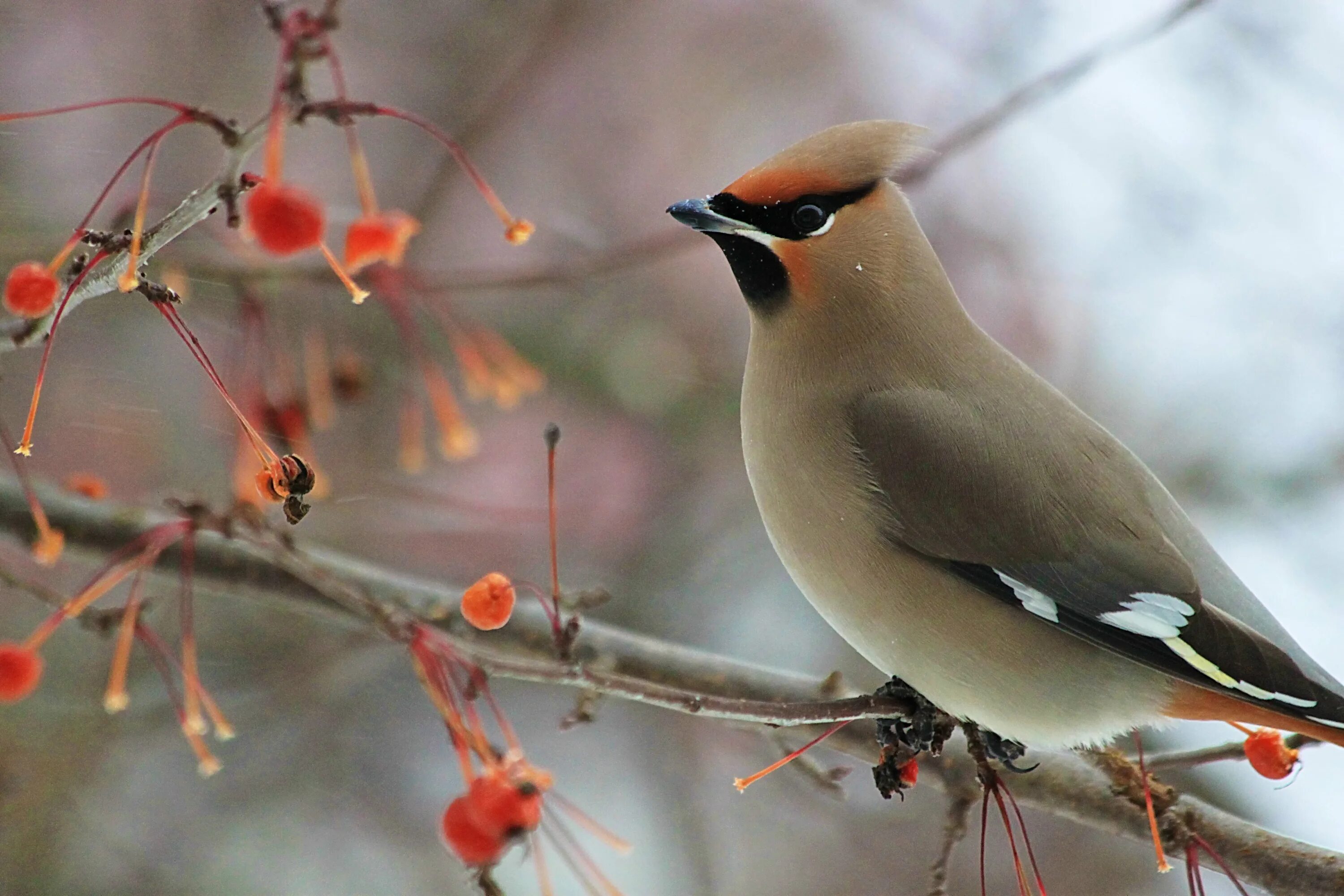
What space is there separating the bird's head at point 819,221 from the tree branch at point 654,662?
2.37 ft

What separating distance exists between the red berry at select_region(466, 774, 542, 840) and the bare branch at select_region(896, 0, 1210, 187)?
56.3 inches

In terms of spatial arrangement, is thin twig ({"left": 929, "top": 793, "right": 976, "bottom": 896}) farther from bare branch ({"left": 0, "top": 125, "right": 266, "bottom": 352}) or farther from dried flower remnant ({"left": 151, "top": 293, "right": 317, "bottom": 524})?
bare branch ({"left": 0, "top": 125, "right": 266, "bottom": 352})

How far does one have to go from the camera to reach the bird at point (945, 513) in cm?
237

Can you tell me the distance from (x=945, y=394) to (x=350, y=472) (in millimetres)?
2038

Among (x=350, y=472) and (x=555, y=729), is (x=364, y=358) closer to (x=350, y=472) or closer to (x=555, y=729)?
(x=350, y=472)

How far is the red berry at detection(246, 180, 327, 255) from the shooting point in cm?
135

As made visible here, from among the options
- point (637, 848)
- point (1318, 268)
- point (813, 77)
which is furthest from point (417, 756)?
point (1318, 268)

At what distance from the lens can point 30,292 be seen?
5.08 ft

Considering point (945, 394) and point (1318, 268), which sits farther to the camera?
point (1318, 268)

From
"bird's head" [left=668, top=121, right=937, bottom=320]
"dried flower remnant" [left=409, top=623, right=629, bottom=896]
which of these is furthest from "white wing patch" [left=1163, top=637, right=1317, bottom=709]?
"dried flower remnant" [left=409, top=623, right=629, bottom=896]

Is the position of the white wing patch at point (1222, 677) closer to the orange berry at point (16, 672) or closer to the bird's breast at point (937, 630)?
the bird's breast at point (937, 630)

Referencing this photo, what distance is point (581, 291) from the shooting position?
Answer: 3938 millimetres

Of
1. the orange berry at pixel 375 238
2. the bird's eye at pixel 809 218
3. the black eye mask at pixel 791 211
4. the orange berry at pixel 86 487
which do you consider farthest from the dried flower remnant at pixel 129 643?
the bird's eye at pixel 809 218

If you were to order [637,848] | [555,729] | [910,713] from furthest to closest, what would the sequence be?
1. [555,729]
2. [637,848]
3. [910,713]
